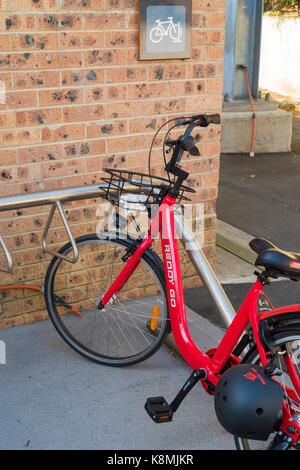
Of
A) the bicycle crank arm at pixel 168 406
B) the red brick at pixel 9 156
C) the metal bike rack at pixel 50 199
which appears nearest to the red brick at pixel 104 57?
the red brick at pixel 9 156

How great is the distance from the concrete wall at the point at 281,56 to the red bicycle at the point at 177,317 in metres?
8.66

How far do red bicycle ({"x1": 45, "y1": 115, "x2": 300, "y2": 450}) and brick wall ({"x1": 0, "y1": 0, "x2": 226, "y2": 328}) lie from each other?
0.97 feet

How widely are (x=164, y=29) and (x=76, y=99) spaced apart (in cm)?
67

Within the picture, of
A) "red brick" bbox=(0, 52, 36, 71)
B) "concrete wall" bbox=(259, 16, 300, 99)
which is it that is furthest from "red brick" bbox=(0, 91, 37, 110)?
"concrete wall" bbox=(259, 16, 300, 99)

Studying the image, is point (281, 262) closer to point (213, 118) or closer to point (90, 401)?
point (213, 118)

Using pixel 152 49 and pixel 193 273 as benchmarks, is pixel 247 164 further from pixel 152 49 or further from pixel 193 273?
pixel 152 49

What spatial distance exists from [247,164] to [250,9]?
2.08 m

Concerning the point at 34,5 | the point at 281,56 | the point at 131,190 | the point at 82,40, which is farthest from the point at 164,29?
the point at 281,56

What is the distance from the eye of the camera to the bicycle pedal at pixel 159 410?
253cm

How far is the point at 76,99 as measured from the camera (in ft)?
11.0

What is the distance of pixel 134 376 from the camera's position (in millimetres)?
3086

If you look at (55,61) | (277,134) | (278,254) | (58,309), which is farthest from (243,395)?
(277,134)

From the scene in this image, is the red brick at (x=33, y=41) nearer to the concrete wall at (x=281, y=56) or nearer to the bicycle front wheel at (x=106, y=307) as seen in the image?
the bicycle front wheel at (x=106, y=307)

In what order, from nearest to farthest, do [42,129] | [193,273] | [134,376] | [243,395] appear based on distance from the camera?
[243,395]
[134,376]
[42,129]
[193,273]
